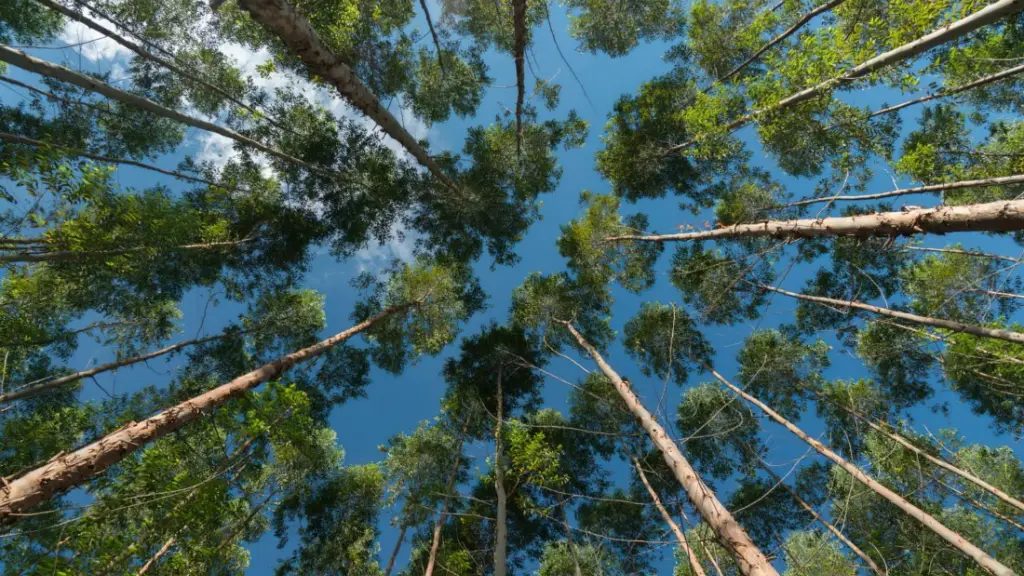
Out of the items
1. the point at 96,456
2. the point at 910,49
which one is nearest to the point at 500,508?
the point at 96,456

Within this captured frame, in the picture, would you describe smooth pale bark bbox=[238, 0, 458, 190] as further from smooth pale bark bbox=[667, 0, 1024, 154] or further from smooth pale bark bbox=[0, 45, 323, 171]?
smooth pale bark bbox=[667, 0, 1024, 154]

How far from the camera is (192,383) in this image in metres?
9.40

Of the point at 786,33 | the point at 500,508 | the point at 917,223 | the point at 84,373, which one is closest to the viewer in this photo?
the point at 917,223

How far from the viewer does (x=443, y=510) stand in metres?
8.98

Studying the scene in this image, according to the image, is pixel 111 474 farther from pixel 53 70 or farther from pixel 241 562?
pixel 53 70

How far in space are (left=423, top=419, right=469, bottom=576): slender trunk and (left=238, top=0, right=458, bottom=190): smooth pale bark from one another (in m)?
7.39

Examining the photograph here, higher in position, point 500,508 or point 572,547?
point 500,508

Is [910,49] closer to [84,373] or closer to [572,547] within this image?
[572,547]

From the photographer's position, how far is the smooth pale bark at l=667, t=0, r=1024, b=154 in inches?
178

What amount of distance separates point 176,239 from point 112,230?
2.66 ft

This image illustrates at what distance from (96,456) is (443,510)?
6788 mm

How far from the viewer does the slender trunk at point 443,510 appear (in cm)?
819

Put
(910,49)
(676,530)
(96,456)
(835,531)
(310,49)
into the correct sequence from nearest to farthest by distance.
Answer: (835,531) → (96,456) → (310,49) → (910,49) → (676,530)

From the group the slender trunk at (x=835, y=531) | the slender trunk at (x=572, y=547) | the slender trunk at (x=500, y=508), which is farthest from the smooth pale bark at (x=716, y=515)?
the slender trunk at (x=500, y=508)
